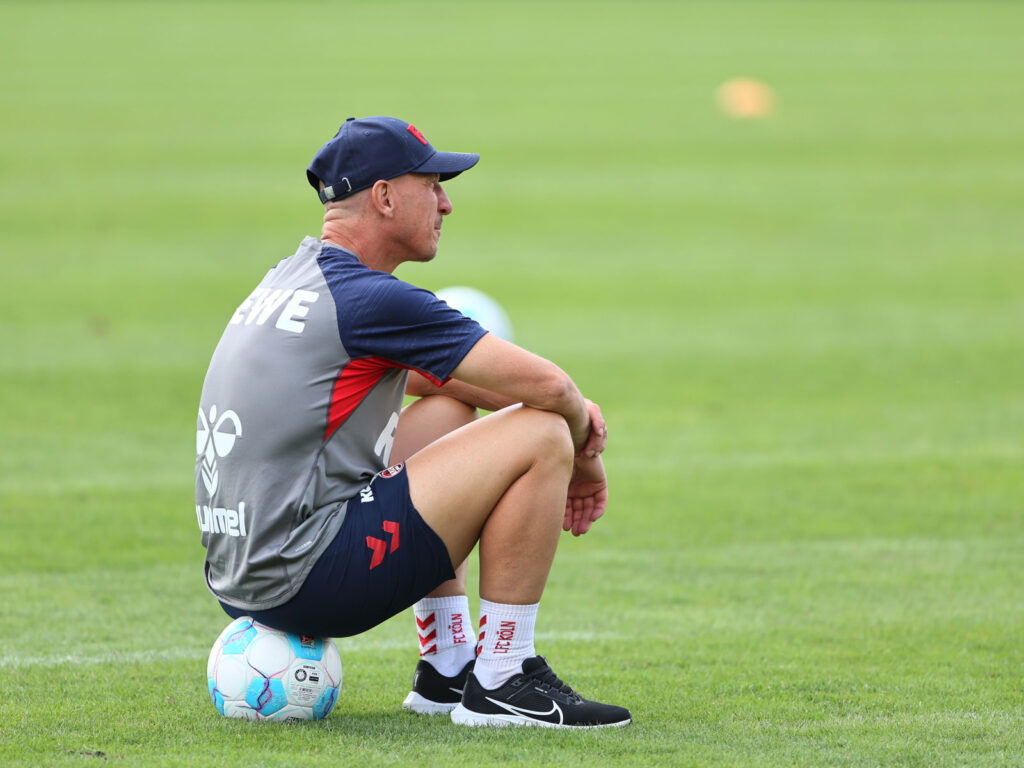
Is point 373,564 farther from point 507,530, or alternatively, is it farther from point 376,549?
point 507,530

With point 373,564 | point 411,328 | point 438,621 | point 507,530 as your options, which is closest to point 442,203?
point 411,328

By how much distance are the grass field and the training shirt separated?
554mm

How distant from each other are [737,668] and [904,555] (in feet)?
6.95

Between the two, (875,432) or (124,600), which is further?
(875,432)

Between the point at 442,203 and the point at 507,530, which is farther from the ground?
the point at 442,203

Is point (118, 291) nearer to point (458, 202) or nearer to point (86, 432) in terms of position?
point (86, 432)

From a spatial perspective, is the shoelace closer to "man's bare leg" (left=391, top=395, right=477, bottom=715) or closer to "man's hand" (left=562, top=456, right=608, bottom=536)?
"man's bare leg" (left=391, top=395, right=477, bottom=715)

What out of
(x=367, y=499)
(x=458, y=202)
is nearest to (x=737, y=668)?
(x=367, y=499)

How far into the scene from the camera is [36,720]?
4188mm

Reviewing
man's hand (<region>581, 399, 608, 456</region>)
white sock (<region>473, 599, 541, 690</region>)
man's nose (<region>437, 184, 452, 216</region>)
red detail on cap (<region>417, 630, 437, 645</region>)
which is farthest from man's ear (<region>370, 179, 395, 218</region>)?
red detail on cap (<region>417, 630, 437, 645</region>)

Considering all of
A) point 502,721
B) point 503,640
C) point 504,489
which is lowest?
point 502,721

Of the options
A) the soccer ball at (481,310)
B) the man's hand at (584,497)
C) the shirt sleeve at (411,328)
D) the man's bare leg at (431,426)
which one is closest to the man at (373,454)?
the shirt sleeve at (411,328)

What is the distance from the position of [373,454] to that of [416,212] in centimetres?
76

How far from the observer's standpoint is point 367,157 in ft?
13.9
